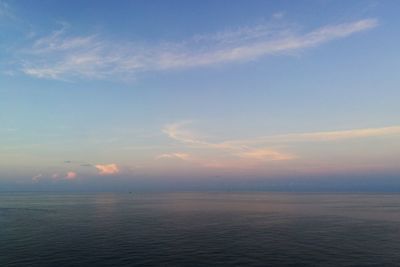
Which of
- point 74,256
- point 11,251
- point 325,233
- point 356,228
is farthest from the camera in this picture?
point 356,228

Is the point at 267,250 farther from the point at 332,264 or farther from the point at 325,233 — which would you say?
the point at 325,233

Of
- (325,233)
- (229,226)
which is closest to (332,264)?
(325,233)

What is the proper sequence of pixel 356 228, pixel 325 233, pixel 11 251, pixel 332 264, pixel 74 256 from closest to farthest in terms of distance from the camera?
pixel 332 264
pixel 74 256
pixel 11 251
pixel 325 233
pixel 356 228

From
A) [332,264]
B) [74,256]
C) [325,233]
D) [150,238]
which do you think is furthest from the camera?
[325,233]

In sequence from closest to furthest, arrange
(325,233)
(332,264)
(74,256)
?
1. (332,264)
2. (74,256)
3. (325,233)

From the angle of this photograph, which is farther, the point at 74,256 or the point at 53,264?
the point at 74,256

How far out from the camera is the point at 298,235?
293 feet

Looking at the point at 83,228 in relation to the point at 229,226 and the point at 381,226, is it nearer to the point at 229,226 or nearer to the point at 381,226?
the point at 229,226

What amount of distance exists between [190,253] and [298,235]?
35.2 metres

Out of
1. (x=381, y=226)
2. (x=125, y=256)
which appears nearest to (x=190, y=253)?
(x=125, y=256)

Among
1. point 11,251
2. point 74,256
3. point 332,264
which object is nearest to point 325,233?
point 332,264

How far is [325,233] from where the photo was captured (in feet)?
306

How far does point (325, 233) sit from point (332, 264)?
3676cm

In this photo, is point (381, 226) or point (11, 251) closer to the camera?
point (11, 251)
